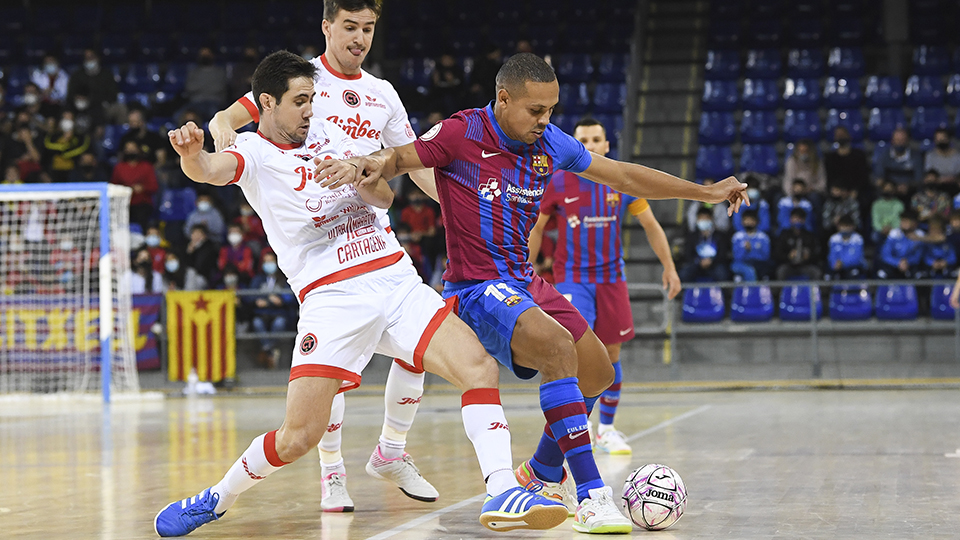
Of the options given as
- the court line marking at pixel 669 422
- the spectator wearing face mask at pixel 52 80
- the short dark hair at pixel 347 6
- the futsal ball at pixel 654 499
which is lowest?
the court line marking at pixel 669 422

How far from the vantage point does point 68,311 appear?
14664 millimetres

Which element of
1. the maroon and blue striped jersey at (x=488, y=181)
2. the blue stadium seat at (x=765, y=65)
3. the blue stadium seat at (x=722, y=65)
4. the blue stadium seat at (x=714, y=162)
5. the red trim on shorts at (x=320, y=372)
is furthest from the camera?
the blue stadium seat at (x=722, y=65)

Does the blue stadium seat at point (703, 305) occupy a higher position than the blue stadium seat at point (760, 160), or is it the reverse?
the blue stadium seat at point (760, 160)

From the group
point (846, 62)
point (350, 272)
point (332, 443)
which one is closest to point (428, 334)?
point (350, 272)

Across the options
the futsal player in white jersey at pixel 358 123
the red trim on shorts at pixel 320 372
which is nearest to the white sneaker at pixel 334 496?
the futsal player in white jersey at pixel 358 123

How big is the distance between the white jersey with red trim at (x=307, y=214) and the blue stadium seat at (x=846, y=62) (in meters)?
15.2

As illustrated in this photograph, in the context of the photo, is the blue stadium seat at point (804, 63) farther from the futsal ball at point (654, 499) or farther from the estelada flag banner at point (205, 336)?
the futsal ball at point (654, 499)

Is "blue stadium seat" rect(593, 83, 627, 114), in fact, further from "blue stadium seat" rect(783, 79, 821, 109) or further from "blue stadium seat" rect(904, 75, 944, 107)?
"blue stadium seat" rect(904, 75, 944, 107)

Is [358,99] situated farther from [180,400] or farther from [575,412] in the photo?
[180,400]

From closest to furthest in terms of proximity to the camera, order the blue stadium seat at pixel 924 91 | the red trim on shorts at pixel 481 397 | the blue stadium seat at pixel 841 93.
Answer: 1. the red trim on shorts at pixel 481 397
2. the blue stadium seat at pixel 924 91
3. the blue stadium seat at pixel 841 93

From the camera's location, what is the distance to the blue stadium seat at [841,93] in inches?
702

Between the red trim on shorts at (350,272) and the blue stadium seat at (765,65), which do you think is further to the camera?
the blue stadium seat at (765,65)

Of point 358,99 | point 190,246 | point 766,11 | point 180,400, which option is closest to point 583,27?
point 766,11

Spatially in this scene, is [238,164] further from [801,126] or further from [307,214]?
[801,126]
